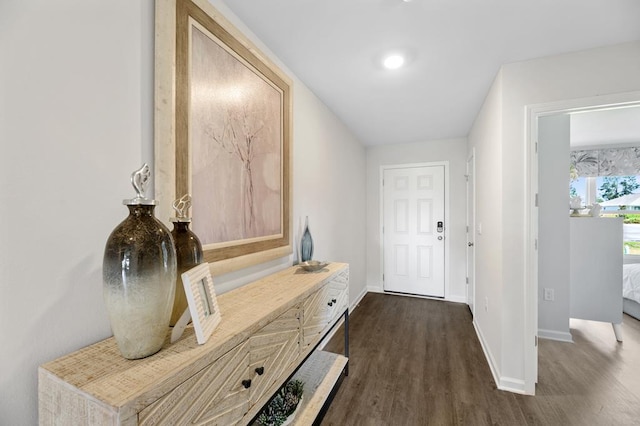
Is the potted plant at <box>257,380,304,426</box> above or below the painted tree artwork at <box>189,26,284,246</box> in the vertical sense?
below

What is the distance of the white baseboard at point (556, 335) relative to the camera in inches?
99.3

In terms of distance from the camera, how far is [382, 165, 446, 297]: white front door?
3859 millimetres

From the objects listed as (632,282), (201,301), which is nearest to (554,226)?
(632,282)

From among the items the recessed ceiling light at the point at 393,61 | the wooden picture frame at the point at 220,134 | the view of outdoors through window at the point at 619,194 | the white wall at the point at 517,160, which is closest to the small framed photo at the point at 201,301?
the wooden picture frame at the point at 220,134

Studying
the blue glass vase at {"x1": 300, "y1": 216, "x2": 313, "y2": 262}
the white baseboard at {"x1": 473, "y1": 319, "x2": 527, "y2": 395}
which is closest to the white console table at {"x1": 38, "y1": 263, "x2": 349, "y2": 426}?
the blue glass vase at {"x1": 300, "y1": 216, "x2": 313, "y2": 262}

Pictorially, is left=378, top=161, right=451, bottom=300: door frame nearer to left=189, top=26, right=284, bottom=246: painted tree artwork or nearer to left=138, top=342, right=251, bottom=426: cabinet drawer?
left=189, top=26, right=284, bottom=246: painted tree artwork

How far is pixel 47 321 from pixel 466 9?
218cm

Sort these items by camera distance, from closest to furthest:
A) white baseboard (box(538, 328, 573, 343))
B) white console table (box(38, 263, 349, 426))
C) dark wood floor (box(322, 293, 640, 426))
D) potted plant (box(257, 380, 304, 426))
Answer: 1. white console table (box(38, 263, 349, 426))
2. potted plant (box(257, 380, 304, 426))
3. dark wood floor (box(322, 293, 640, 426))
4. white baseboard (box(538, 328, 573, 343))

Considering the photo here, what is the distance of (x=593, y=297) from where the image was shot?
2.63 m

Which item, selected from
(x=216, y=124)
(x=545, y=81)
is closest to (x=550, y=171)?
(x=545, y=81)

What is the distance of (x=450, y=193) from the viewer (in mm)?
3783

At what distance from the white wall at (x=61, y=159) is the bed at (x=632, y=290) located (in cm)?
478

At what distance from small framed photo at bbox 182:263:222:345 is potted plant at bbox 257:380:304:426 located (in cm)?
65

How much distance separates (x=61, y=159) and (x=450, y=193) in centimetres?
404
